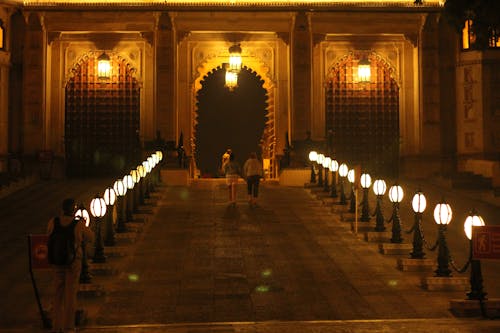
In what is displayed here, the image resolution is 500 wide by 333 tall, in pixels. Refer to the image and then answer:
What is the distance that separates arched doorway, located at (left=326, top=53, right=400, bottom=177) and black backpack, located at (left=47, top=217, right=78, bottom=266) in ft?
62.3

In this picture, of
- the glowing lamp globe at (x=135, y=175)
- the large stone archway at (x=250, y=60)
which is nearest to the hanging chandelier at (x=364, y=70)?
the large stone archway at (x=250, y=60)

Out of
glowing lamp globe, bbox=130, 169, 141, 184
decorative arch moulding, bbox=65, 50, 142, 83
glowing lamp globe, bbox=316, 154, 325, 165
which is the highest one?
decorative arch moulding, bbox=65, 50, 142, 83

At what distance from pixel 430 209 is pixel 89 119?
523 inches

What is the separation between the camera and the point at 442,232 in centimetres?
1165

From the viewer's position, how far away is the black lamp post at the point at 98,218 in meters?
12.2

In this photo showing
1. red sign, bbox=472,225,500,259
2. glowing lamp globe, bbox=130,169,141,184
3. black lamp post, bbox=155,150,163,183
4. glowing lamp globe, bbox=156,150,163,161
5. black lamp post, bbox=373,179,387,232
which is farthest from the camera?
glowing lamp globe, bbox=156,150,163,161

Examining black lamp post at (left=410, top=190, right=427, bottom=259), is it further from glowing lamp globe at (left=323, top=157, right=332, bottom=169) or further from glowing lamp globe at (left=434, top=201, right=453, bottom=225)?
glowing lamp globe at (left=323, top=157, right=332, bottom=169)

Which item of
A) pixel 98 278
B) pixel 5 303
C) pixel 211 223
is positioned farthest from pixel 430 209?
pixel 5 303

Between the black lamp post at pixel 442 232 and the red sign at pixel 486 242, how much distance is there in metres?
1.03

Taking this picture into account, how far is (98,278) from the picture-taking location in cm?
1235

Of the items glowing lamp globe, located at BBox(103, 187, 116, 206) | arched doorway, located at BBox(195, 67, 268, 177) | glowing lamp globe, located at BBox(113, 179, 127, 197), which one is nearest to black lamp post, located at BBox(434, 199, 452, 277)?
glowing lamp globe, located at BBox(103, 187, 116, 206)

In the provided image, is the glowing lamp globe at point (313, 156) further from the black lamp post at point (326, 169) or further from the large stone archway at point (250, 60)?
the large stone archway at point (250, 60)

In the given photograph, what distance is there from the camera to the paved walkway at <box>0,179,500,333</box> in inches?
389

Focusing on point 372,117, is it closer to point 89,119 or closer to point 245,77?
point 245,77
